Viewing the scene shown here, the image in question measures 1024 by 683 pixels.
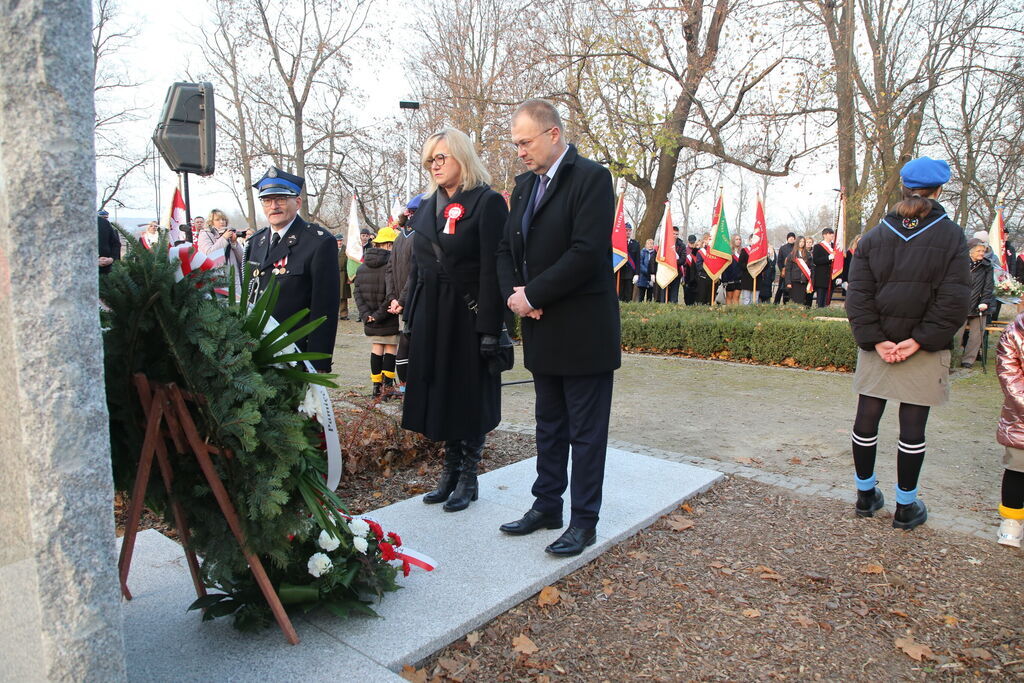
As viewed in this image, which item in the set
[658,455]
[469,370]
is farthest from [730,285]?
[469,370]

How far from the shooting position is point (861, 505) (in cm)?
430

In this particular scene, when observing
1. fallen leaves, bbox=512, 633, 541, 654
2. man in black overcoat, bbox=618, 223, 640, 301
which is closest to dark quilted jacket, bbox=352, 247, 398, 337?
fallen leaves, bbox=512, 633, 541, 654

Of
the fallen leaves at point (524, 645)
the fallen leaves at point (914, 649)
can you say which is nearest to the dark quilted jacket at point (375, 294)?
the fallen leaves at point (524, 645)

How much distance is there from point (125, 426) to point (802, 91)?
20.5 metres

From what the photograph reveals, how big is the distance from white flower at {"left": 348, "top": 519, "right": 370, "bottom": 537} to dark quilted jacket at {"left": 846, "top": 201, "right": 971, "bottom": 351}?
2.94m

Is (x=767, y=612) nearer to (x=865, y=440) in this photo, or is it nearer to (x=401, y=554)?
(x=865, y=440)

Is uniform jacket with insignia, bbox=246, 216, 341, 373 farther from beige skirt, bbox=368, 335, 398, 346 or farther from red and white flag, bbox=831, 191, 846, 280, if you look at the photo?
red and white flag, bbox=831, 191, 846, 280

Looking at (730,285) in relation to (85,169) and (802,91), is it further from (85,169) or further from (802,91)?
(85,169)

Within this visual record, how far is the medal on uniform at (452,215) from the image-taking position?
390 centimetres

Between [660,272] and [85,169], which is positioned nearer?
[85,169]

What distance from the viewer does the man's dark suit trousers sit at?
11.4ft

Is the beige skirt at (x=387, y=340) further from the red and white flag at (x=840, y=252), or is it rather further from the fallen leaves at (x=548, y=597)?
the red and white flag at (x=840, y=252)

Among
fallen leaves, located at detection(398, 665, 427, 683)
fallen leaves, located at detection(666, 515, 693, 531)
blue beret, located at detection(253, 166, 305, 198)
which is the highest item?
blue beret, located at detection(253, 166, 305, 198)

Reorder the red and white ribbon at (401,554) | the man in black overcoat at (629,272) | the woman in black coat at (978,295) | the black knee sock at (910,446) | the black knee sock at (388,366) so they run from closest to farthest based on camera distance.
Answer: the red and white ribbon at (401,554)
the black knee sock at (910,446)
the black knee sock at (388,366)
the woman in black coat at (978,295)
the man in black overcoat at (629,272)
